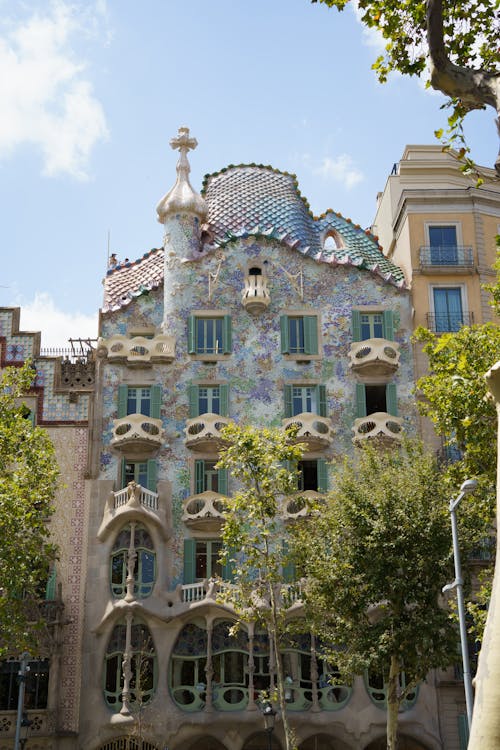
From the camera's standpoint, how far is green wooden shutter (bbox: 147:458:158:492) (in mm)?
33969

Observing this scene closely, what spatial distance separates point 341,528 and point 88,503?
9691mm

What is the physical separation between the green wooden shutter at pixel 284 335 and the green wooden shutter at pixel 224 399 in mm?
2422

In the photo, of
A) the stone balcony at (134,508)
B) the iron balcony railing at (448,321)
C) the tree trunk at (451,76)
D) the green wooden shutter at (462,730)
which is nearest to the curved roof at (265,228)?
the iron balcony railing at (448,321)

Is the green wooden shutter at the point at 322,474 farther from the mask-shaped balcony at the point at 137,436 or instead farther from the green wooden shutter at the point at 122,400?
the green wooden shutter at the point at 122,400

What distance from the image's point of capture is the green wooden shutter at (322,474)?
111ft

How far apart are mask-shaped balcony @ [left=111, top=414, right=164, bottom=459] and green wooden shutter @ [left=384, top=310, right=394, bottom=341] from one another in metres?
8.61

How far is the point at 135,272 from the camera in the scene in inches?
1553

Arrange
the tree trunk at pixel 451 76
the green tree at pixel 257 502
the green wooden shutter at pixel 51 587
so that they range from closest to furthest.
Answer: the tree trunk at pixel 451 76, the green tree at pixel 257 502, the green wooden shutter at pixel 51 587

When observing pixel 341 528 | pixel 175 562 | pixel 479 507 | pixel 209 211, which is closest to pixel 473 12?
pixel 479 507

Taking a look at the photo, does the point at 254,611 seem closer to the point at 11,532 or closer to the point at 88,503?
the point at 11,532

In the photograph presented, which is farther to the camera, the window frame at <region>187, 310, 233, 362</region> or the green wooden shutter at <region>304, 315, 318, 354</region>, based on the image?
the green wooden shutter at <region>304, 315, 318, 354</region>

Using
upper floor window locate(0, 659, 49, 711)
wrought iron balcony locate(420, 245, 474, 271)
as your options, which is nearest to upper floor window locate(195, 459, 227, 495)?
upper floor window locate(0, 659, 49, 711)

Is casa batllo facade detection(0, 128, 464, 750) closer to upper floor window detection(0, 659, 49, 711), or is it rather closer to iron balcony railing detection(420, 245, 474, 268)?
upper floor window detection(0, 659, 49, 711)

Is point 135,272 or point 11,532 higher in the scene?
point 135,272
